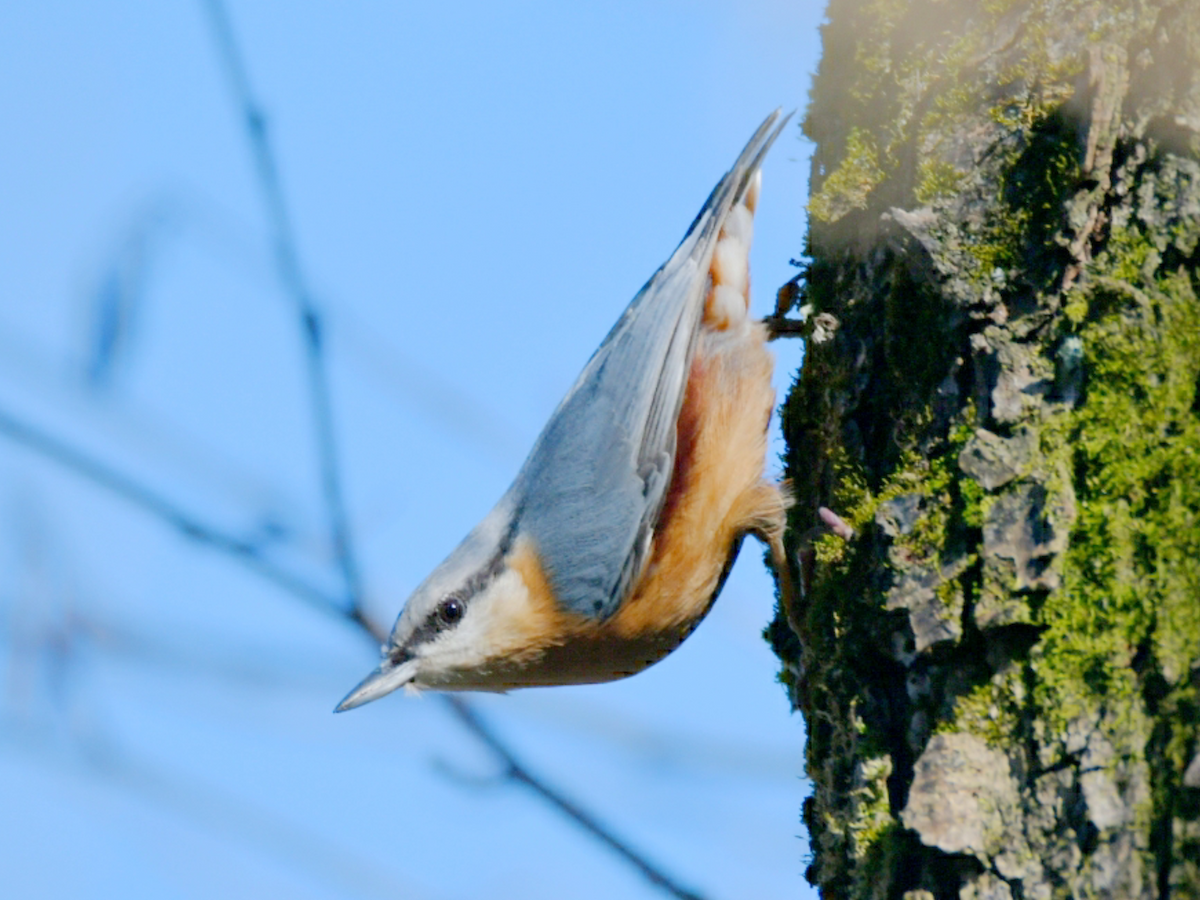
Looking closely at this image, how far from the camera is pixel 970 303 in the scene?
198cm

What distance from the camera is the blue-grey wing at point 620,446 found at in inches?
123

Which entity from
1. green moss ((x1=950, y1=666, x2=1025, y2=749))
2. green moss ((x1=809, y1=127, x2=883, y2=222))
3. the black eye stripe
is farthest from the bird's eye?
green moss ((x1=950, y1=666, x2=1025, y2=749))

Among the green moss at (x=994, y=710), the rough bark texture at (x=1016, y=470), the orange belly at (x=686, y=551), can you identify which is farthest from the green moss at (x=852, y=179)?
the green moss at (x=994, y=710)

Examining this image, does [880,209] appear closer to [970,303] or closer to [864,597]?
[970,303]

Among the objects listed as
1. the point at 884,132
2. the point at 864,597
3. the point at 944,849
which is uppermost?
the point at 884,132

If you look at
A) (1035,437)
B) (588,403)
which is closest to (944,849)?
(1035,437)

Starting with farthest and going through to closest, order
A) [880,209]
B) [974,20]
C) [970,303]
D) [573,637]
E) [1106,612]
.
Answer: [573,637] < [880,209] < [974,20] < [970,303] < [1106,612]

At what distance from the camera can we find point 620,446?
322 centimetres

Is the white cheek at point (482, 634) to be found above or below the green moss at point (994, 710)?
above

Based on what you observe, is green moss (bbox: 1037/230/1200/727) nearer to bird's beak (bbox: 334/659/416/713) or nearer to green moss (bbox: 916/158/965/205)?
green moss (bbox: 916/158/965/205)

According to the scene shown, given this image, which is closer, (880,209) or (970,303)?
(970,303)

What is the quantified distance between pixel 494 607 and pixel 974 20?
6.00 ft

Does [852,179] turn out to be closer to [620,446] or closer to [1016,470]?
[1016,470]

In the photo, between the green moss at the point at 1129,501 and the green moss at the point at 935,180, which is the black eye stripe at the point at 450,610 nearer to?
the green moss at the point at 935,180
